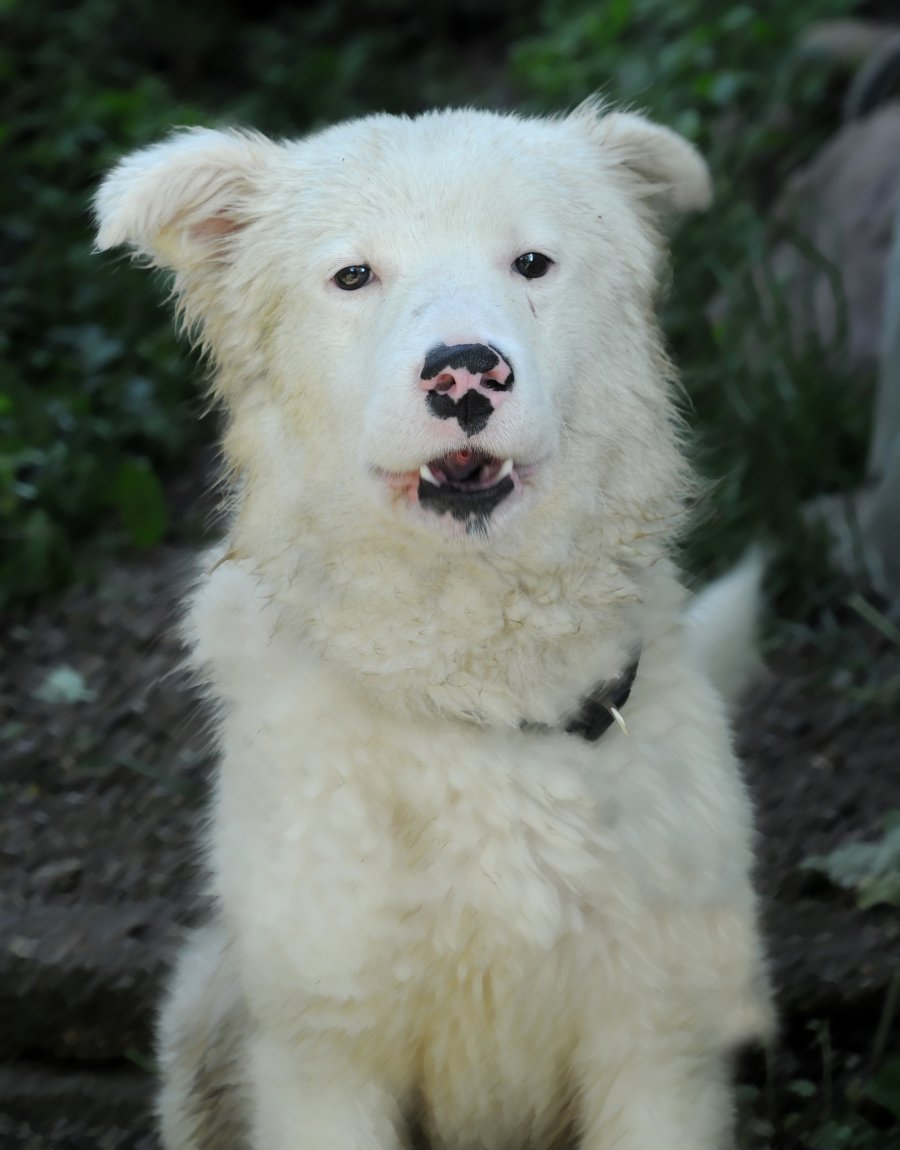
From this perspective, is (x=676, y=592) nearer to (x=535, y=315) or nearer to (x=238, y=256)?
(x=535, y=315)

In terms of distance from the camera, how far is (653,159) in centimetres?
276

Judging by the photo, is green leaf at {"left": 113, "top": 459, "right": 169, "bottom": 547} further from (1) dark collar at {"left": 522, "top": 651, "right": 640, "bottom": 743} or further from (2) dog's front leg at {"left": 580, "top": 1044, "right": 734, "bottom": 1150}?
(2) dog's front leg at {"left": 580, "top": 1044, "right": 734, "bottom": 1150}

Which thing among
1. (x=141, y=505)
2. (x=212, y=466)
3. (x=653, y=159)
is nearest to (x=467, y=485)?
(x=653, y=159)

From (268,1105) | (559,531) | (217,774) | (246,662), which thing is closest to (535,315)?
(559,531)

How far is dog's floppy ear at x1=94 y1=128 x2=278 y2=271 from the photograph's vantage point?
8.07 feet

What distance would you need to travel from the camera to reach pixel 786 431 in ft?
15.2

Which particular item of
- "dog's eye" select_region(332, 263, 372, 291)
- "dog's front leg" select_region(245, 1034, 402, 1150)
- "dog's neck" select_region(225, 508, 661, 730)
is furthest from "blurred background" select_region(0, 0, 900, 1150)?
"dog's front leg" select_region(245, 1034, 402, 1150)

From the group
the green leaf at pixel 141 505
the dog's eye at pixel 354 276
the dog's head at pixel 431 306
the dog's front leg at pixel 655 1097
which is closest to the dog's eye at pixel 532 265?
the dog's head at pixel 431 306

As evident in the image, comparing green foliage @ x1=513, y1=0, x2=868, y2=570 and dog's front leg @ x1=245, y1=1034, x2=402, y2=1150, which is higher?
green foliage @ x1=513, y1=0, x2=868, y2=570

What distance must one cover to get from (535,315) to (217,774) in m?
0.96

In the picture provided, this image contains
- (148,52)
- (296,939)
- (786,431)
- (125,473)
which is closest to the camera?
(296,939)

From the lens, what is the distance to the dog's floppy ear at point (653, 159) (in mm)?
2732

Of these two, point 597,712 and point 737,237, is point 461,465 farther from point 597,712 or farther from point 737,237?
point 737,237

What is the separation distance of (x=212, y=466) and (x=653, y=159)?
9.94ft
